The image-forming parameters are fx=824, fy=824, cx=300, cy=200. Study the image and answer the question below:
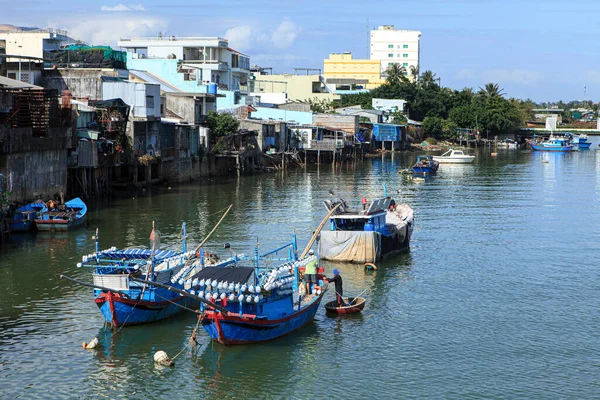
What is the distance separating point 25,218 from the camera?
42.0m

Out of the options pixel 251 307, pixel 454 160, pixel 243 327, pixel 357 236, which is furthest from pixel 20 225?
pixel 454 160

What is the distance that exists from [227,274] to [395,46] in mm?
170916

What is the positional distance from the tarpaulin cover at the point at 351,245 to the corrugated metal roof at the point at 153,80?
39077 mm

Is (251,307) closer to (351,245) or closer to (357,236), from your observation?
(351,245)

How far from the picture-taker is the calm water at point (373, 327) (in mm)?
22609

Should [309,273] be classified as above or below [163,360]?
above

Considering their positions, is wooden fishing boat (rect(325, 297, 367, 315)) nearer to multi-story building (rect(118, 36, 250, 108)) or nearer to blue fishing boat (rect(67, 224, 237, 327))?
blue fishing boat (rect(67, 224, 237, 327))

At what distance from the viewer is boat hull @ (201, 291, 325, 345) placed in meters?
23.7

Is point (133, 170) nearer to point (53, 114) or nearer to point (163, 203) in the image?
point (163, 203)

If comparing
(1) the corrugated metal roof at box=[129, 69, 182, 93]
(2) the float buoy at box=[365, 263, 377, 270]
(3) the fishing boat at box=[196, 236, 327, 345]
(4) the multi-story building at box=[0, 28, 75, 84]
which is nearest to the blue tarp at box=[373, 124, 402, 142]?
(1) the corrugated metal roof at box=[129, 69, 182, 93]

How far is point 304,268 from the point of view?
2791 cm

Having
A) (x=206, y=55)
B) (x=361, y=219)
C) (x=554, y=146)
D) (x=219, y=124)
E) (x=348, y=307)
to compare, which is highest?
(x=206, y=55)

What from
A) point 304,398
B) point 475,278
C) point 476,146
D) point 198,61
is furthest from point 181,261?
point 476,146

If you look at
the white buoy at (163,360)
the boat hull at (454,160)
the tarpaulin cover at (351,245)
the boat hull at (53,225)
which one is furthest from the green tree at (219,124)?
the white buoy at (163,360)
